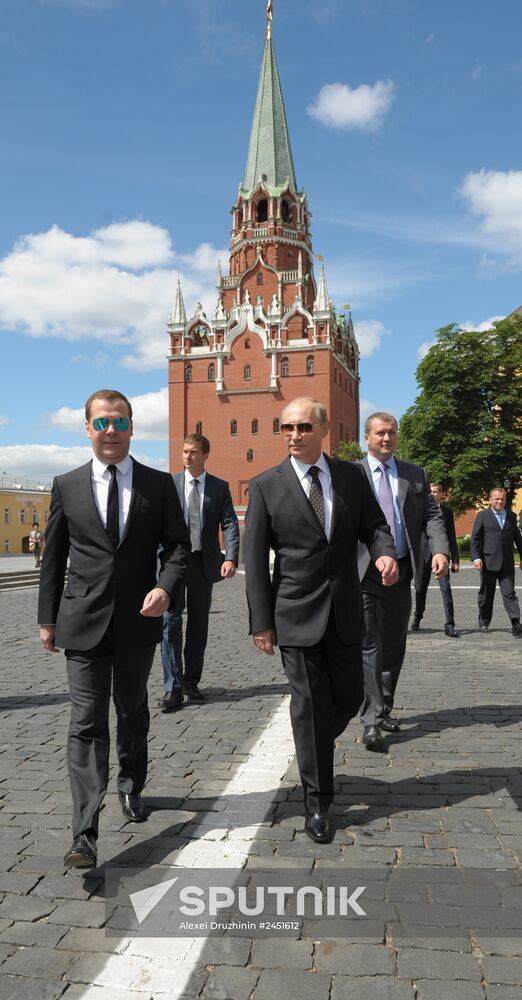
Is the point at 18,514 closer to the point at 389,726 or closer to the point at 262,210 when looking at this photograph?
the point at 262,210

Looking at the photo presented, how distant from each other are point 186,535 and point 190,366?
221ft

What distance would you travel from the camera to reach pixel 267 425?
66750mm

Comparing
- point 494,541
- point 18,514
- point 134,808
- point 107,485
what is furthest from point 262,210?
point 134,808

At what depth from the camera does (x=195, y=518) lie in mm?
6312

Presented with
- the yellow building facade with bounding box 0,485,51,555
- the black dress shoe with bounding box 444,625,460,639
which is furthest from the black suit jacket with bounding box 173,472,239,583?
the yellow building facade with bounding box 0,485,51,555

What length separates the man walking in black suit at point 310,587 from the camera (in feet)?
11.8

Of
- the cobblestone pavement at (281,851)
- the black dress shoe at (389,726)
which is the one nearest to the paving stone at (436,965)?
the cobblestone pavement at (281,851)

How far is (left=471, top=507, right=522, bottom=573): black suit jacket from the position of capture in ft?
34.2

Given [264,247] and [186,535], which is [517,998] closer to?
[186,535]

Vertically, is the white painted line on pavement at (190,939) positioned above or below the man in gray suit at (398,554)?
below

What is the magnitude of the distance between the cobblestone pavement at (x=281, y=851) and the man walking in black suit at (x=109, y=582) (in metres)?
0.43

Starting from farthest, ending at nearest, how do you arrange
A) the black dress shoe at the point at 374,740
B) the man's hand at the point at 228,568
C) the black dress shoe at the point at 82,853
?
the man's hand at the point at 228,568, the black dress shoe at the point at 374,740, the black dress shoe at the point at 82,853

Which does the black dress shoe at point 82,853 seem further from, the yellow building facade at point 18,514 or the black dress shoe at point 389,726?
the yellow building facade at point 18,514

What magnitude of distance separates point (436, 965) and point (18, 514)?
2477 inches
